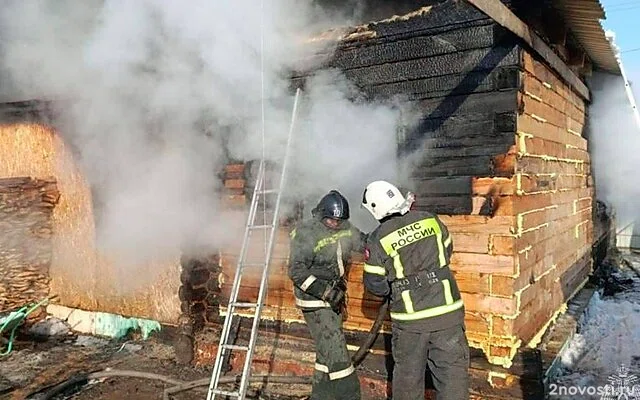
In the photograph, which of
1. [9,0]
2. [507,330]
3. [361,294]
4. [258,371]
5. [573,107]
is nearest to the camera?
[507,330]

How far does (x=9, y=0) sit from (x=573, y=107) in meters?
7.02

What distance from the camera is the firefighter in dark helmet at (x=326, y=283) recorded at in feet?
15.4

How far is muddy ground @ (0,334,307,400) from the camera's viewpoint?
5.36 meters

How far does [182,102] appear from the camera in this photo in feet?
19.4

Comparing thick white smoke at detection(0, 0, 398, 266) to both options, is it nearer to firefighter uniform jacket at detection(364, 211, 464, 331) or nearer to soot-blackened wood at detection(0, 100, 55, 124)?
soot-blackened wood at detection(0, 100, 55, 124)

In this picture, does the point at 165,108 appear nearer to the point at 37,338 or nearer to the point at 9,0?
the point at 9,0

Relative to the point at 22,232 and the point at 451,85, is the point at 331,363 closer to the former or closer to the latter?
the point at 451,85

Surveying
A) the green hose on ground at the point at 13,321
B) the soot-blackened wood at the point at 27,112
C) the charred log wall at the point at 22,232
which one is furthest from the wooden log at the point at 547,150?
the green hose on ground at the point at 13,321

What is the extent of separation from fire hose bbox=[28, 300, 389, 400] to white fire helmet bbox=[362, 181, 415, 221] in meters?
0.91

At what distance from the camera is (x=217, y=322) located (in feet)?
20.2

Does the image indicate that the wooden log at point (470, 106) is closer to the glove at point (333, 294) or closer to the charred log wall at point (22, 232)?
the glove at point (333, 294)

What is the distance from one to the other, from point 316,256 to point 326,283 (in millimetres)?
255

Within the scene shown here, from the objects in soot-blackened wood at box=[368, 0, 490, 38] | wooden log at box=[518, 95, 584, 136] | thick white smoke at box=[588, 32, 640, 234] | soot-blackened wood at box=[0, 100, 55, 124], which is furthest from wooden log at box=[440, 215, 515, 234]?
soot-blackened wood at box=[0, 100, 55, 124]

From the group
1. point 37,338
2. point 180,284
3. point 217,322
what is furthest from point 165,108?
point 37,338
